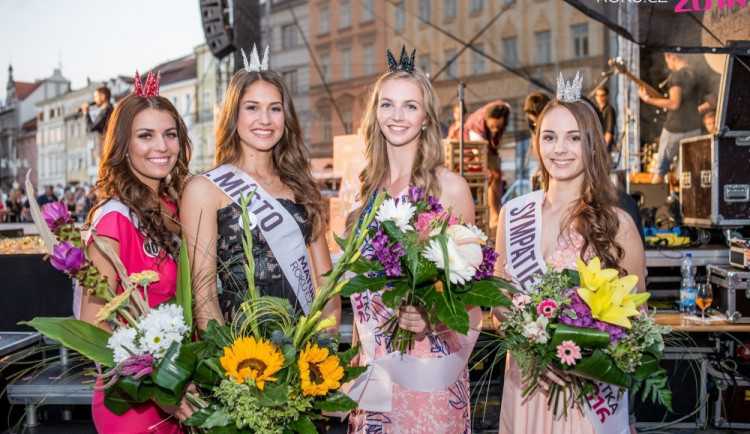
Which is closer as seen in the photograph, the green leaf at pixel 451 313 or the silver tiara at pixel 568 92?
Result: the green leaf at pixel 451 313

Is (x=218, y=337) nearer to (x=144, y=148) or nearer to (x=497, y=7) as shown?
(x=144, y=148)

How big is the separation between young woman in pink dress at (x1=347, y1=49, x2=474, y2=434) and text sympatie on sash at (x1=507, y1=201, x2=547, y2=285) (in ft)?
0.55

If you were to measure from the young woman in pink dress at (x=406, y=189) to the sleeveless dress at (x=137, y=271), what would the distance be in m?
0.52

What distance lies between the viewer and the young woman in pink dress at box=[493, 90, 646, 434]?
1.87m

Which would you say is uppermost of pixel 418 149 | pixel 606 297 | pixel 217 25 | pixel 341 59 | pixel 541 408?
pixel 217 25

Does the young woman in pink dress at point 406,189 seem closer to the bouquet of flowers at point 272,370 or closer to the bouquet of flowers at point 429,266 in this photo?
the bouquet of flowers at point 429,266

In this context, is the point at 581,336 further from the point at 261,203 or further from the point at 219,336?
the point at 261,203

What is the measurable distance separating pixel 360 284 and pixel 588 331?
487mm

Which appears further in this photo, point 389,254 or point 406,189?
point 406,189

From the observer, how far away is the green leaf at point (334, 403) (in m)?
1.31

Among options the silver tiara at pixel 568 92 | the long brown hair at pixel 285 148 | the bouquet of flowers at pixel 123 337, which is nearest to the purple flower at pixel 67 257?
the bouquet of flowers at pixel 123 337

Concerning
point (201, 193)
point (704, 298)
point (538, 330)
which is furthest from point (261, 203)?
point (704, 298)

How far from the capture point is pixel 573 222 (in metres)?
1.97

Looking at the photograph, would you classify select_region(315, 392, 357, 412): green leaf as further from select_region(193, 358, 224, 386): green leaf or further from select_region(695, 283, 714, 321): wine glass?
select_region(695, 283, 714, 321): wine glass
